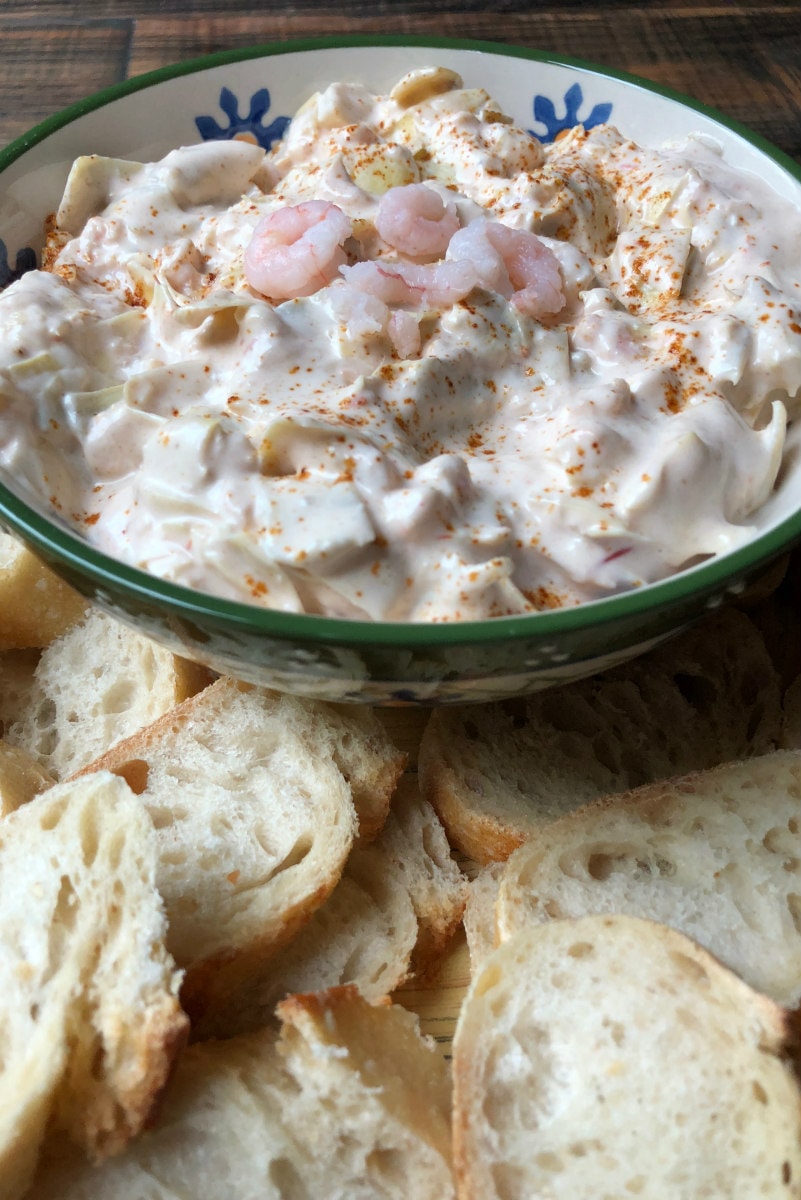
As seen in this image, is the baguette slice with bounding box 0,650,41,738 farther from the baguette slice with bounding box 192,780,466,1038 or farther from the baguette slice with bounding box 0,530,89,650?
the baguette slice with bounding box 192,780,466,1038

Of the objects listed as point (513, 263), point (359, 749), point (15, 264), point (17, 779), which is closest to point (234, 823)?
point (359, 749)

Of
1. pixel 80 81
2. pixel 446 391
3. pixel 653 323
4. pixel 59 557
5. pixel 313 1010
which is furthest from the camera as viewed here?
pixel 80 81

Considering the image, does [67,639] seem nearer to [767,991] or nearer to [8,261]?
[8,261]

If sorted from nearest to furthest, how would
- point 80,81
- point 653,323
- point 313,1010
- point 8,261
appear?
point 313,1010
point 653,323
point 8,261
point 80,81

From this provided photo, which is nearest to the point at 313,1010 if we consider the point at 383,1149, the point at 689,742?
the point at 383,1149

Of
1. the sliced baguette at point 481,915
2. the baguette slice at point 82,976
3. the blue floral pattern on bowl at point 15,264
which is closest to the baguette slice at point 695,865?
the sliced baguette at point 481,915

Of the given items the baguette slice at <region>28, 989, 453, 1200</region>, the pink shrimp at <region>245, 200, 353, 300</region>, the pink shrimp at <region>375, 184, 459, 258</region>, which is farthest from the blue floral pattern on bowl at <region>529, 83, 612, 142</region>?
the baguette slice at <region>28, 989, 453, 1200</region>

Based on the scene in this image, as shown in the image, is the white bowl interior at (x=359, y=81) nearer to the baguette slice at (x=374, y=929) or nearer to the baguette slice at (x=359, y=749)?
the baguette slice at (x=359, y=749)

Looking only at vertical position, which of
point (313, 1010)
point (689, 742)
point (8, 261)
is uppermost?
point (8, 261)
